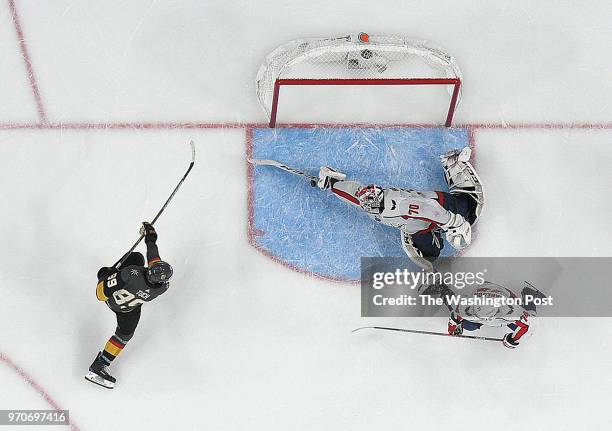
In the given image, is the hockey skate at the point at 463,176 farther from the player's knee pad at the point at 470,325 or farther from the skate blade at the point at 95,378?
the skate blade at the point at 95,378

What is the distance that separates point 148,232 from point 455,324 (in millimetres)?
2235

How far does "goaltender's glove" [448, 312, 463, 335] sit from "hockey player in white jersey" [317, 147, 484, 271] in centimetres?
40

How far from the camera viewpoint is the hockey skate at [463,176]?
627cm

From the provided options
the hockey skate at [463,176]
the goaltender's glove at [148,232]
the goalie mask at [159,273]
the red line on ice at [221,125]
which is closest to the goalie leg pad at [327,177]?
the red line on ice at [221,125]

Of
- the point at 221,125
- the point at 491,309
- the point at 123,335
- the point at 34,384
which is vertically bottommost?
the point at 34,384

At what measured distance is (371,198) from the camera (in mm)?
5984

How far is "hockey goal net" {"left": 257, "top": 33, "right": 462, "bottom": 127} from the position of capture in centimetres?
603

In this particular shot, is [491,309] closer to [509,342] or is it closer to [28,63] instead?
[509,342]

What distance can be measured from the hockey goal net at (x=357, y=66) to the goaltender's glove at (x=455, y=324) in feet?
4.63

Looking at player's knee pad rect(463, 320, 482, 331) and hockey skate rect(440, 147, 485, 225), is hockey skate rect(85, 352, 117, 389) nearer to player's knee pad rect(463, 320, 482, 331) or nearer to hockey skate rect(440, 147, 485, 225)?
player's knee pad rect(463, 320, 482, 331)

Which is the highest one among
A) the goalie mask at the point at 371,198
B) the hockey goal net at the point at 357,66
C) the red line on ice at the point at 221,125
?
the hockey goal net at the point at 357,66

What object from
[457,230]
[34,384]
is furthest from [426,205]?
[34,384]

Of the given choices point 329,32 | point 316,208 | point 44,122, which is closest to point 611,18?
point 329,32

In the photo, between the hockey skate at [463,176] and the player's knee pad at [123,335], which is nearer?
the player's knee pad at [123,335]
